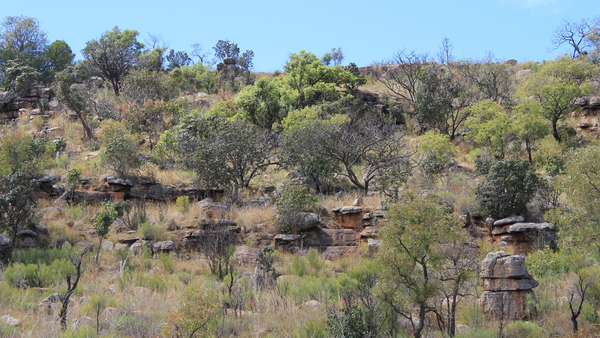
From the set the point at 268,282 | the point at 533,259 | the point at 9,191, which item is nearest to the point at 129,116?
the point at 9,191

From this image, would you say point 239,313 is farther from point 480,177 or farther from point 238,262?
point 480,177

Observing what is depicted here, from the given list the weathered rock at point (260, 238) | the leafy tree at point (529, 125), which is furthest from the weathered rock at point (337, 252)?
the leafy tree at point (529, 125)

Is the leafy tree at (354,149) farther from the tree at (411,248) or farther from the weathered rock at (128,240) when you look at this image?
the tree at (411,248)

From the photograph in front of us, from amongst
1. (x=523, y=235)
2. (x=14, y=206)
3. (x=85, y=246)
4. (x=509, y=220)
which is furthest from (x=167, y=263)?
(x=523, y=235)

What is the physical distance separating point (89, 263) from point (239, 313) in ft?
19.6

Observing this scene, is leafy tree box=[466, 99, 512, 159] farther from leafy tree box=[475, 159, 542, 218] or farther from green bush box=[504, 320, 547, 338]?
green bush box=[504, 320, 547, 338]

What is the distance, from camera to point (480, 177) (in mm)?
22688

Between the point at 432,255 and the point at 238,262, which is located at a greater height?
the point at 432,255

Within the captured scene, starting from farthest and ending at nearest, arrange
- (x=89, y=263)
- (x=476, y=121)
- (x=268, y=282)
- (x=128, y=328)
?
(x=476, y=121) < (x=89, y=263) < (x=268, y=282) < (x=128, y=328)

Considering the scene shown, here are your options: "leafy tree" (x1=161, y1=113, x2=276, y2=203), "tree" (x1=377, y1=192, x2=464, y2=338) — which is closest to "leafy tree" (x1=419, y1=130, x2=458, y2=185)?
"leafy tree" (x1=161, y1=113, x2=276, y2=203)

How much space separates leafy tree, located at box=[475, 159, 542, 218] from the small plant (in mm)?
10750

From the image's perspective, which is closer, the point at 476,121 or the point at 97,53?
the point at 476,121

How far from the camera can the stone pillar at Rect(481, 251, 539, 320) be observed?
37.7 ft

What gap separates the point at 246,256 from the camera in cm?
1625
